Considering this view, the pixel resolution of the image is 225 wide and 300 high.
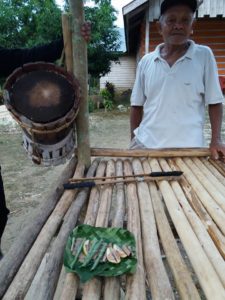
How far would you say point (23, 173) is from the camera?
16.6ft

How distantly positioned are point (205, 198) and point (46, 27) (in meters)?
11.0

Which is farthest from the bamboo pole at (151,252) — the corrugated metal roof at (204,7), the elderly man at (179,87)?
the corrugated metal roof at (204,7)

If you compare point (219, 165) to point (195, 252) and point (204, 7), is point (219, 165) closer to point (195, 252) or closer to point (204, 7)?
point (195, 252)

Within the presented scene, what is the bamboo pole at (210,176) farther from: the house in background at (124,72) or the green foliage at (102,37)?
the house in background at (124,72)

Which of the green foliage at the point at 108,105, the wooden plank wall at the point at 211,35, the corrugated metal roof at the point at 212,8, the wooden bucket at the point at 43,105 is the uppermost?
the corrugated metal roof at the point at 212,8

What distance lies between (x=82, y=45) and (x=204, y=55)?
784 millimetres

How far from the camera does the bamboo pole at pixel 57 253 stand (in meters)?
0.96

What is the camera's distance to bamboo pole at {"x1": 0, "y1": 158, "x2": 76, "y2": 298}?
41.1 inches

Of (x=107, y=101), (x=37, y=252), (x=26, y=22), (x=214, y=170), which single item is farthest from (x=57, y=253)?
(x=26, y=22)

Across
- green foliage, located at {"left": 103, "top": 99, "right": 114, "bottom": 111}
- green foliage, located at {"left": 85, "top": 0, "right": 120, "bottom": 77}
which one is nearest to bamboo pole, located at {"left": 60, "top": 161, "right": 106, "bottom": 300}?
green foliage, located at {"left": 103, "top": 99, "right": 114, "bottom": 111}

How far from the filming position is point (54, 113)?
160 centimetres

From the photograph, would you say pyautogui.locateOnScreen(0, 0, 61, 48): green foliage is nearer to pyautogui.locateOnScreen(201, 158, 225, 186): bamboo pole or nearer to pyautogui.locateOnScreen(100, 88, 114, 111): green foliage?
pyautogui.locateOnScreen(100, 88, 114, 111): green foliage

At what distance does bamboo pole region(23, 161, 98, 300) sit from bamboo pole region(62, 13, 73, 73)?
2.52 ft

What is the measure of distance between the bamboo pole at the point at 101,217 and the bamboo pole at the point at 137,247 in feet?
0.28
